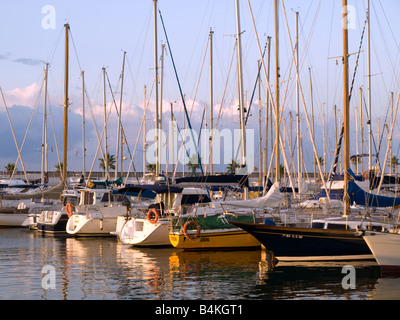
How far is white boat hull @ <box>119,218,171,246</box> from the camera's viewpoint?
3228 cm

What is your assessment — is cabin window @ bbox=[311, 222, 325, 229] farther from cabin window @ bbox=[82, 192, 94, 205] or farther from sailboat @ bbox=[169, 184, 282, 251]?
cabin window @ bbox=[82, 192, 94, 205]

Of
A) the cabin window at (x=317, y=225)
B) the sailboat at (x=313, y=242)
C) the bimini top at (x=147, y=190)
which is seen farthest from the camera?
the bimini top at (x=147, y=190)

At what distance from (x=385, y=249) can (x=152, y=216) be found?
13.6 m

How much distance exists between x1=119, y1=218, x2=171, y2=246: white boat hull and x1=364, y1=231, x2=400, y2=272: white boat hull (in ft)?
40.4

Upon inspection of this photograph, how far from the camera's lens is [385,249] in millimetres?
22906

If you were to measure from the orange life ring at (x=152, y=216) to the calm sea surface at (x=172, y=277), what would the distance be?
1.59 metres

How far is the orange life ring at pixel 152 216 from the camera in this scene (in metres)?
32.1

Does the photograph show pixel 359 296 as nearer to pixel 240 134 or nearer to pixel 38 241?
pixel 240 134

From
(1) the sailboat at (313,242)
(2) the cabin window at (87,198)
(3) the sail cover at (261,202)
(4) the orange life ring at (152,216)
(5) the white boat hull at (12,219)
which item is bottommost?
(5) the white boat hull at (12,219)

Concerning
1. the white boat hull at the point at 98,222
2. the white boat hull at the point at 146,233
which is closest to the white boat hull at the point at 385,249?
the white boat hull at the point at 146,233

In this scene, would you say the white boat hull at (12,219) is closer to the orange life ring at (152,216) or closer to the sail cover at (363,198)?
the orange life ring at (152,216)

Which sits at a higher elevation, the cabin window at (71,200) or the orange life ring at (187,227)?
the cabin window at (71,200)

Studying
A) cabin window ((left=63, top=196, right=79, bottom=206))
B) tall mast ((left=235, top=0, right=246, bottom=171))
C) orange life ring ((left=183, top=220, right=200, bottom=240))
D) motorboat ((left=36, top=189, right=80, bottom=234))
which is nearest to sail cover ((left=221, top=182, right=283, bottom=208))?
orange life ring ((left=183, top=220, right=200, bottom=240))
